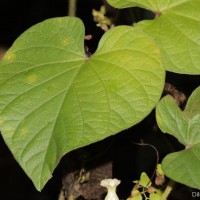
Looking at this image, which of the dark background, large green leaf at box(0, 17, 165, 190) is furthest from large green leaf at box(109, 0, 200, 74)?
the dark background

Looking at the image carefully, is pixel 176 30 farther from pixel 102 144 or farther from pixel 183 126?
pixel 102 144

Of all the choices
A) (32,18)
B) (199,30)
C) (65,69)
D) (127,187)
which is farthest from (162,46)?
(32,18)

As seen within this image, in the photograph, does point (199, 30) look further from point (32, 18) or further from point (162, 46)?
point (32, 18)

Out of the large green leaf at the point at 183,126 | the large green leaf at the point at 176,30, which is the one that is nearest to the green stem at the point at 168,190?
the large green leaf at the point at 183,126

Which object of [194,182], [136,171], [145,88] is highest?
[145,88]

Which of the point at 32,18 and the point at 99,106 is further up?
the point at 99,106

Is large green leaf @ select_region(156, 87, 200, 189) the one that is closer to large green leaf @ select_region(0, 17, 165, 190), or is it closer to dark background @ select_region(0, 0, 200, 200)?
large green leaf @ select_region(0, 17, 165, 190)

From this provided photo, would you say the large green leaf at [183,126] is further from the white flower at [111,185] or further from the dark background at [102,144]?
the dark background at [102,144]
